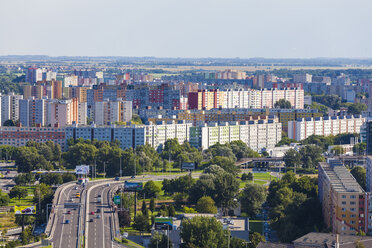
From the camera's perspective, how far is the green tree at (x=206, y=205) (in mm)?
29875

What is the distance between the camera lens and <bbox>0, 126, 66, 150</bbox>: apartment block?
48.5m

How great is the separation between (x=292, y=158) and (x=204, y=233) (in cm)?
1989

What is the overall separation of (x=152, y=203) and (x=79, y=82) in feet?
234

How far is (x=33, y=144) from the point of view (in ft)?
152

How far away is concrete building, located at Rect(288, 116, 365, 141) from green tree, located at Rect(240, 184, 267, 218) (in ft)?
78.1

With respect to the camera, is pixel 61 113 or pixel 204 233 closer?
pixel 204 233

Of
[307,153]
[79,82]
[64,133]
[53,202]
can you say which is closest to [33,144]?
[64,133]

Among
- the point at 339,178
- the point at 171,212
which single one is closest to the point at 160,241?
the point at 171,212

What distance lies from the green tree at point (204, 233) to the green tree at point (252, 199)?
21.7ft

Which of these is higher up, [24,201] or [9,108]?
[9,108]

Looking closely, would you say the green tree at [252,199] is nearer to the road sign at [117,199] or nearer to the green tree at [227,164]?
the road sign at [117,199]

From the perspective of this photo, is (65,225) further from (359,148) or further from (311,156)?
(359,148)

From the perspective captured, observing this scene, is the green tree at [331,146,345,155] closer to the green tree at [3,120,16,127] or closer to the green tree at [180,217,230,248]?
the green tree at [3,120,16,127]

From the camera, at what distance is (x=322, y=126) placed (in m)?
56.4
